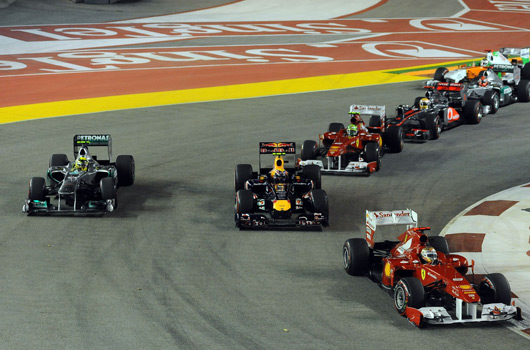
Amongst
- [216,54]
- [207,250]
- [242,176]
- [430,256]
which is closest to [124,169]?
[242,176]

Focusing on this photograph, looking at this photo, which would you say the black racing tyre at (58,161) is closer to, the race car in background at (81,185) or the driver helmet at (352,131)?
the race car in background at (81,185)

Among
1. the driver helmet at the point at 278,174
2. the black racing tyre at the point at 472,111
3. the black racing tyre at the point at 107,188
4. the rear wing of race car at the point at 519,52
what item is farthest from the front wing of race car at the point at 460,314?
the rear wing of race car at the point at 519,52

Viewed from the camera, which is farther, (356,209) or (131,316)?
(356,209)

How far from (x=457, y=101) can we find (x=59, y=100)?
15.4 m

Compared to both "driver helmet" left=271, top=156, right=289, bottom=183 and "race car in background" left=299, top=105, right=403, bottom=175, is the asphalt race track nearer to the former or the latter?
"race car in background" left=299, top=105, right=403, bottom=175

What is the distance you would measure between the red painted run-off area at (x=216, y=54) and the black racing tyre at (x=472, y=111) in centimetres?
1087

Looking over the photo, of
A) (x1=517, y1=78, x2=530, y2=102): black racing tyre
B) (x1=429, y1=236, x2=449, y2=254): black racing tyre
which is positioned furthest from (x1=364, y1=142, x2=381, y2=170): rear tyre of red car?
(x1=517, y1=78, x2=530, y2=102): black racing tyre

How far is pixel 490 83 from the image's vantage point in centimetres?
3403

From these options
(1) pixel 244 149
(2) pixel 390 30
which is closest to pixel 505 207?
(1) pixel 244 149

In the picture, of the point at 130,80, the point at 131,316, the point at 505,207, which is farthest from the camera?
the point at 130,80

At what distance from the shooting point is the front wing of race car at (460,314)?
45.2ft

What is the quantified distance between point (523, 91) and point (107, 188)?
20.8 m

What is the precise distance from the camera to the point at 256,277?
1611 cm

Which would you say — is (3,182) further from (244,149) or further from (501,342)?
(501,342)
